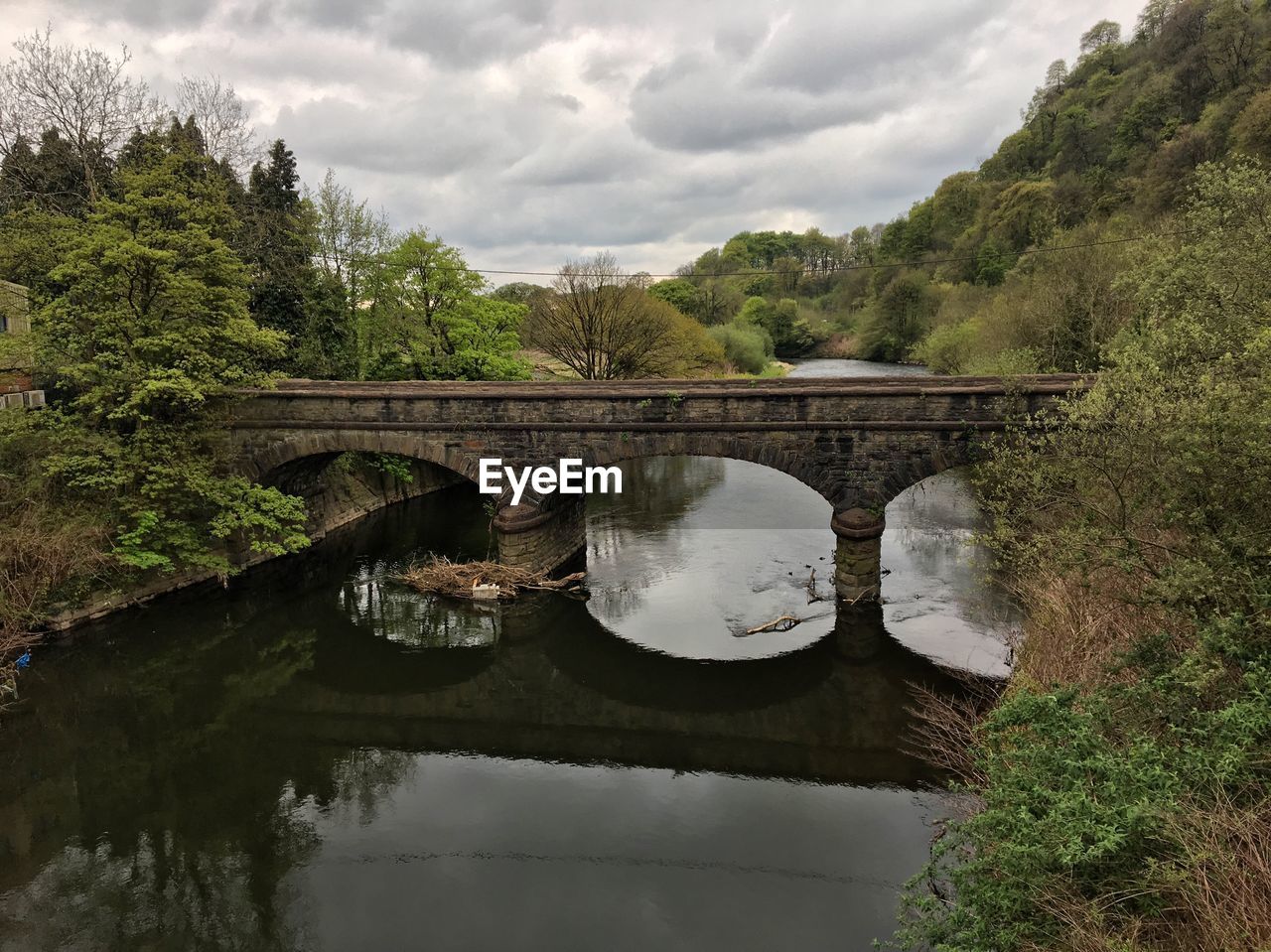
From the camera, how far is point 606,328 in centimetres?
3456

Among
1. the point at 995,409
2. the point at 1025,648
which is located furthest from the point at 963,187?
the point at 1025,648

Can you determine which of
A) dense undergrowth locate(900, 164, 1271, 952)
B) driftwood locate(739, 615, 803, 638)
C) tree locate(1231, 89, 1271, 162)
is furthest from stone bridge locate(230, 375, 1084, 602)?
tree locate(1231, 89, 1271, 162)

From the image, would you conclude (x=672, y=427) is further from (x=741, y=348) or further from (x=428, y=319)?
(x=741, y=348)

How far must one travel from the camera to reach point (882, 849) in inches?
349

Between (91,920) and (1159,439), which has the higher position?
(1159,439)

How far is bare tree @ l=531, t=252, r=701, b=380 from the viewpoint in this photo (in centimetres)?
3447

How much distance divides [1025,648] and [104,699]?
1541 cm

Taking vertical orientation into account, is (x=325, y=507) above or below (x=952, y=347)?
below

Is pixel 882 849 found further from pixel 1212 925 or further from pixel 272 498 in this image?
pixel 272 498

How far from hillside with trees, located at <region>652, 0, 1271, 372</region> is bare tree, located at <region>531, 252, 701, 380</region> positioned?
13.6 m

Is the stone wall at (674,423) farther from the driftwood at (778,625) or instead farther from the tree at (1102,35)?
the tree at (1102,35)

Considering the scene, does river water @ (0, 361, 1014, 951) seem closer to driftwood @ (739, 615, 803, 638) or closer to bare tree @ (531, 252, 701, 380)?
driftwood @ (739, 615, 803, 638)

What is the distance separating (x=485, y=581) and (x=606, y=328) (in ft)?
64.3

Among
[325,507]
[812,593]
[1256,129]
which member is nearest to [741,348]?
[1256,129]
